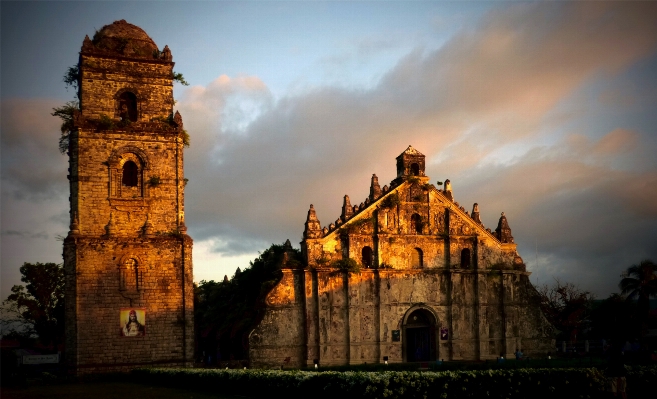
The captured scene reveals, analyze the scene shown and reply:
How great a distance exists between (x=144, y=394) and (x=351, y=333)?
608 inches

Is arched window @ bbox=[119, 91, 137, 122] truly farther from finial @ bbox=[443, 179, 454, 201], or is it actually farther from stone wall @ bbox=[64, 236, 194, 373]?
finial @ bbox=[443, 179, 454, 201]

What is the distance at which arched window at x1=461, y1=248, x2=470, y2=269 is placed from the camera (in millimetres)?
43062

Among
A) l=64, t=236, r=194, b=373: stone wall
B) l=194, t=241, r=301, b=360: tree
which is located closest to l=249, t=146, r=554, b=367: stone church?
l=194, t=241, r=301, b=360: tree

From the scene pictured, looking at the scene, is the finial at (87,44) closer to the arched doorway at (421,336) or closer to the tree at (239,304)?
the tree at (239,304)

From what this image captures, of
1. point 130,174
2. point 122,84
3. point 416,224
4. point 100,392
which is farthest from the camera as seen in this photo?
point 416,224

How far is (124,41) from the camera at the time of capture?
123 ft

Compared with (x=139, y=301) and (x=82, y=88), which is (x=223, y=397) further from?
(x=82, y=88)

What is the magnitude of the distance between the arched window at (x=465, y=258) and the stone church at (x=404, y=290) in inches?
2.3

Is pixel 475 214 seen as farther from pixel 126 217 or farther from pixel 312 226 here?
pixel 126 217

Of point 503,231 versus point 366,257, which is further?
point 503,231

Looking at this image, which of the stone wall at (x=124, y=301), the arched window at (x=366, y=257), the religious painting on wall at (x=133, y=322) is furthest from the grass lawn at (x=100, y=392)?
the arched window at (x=366, y=257)

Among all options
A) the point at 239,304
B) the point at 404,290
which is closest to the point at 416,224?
the point at 404,290

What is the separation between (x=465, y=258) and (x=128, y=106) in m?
20.9

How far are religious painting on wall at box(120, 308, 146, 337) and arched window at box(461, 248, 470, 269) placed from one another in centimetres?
1864
